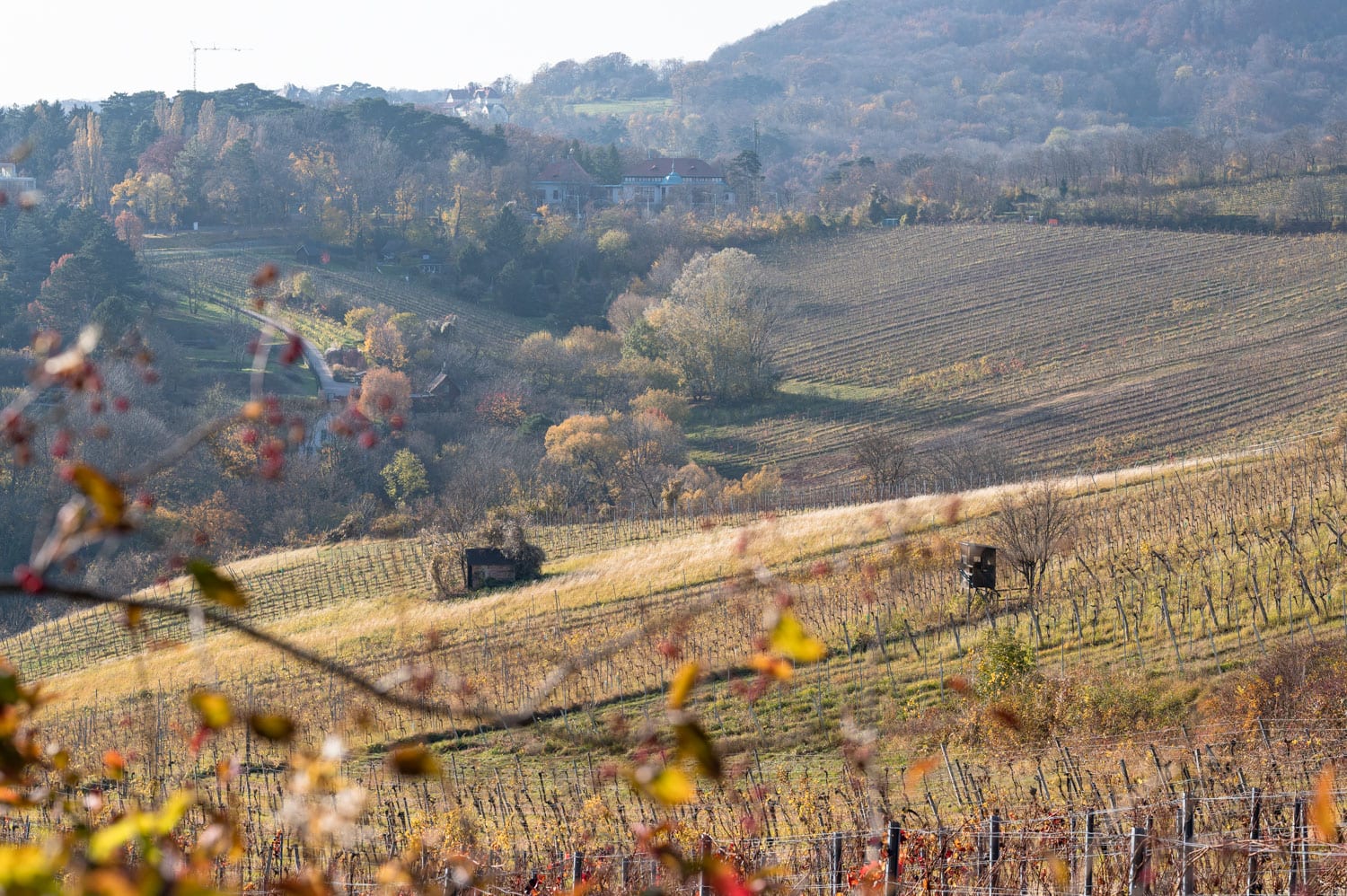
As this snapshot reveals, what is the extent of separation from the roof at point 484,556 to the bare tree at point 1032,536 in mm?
14167

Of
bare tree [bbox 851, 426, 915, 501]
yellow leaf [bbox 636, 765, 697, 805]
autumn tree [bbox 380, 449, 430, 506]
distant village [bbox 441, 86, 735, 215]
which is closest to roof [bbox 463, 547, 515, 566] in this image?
bare tree [bbox 851, 426, 915, 501]

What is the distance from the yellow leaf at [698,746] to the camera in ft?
6.62

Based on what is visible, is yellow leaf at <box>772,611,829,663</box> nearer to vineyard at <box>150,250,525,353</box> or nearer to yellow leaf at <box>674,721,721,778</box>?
yellow leaf at <box>674,721,721,778</box>

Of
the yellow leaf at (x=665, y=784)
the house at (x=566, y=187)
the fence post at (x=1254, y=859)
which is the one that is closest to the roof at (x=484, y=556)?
the fence post at (x=1254, y=859)

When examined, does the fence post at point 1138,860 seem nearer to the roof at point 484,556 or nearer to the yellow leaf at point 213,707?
the yellow leaf at point 213,707

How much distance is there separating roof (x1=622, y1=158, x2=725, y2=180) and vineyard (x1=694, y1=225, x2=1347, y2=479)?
90.4 ft

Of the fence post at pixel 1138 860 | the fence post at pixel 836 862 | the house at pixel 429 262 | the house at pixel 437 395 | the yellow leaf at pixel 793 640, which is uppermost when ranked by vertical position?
the yellow leaf at pixel 793 640

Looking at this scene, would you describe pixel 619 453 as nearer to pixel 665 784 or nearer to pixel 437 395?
pixel 437 395

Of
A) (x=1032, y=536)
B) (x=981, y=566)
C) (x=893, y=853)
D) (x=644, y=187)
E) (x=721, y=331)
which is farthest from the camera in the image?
(x=644, y=187)

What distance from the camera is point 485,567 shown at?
34.7 m

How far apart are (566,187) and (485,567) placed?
8856cm

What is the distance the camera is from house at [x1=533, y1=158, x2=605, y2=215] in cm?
11775

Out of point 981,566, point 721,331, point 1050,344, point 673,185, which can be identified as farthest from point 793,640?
point 673,185

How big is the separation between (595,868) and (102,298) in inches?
2738
